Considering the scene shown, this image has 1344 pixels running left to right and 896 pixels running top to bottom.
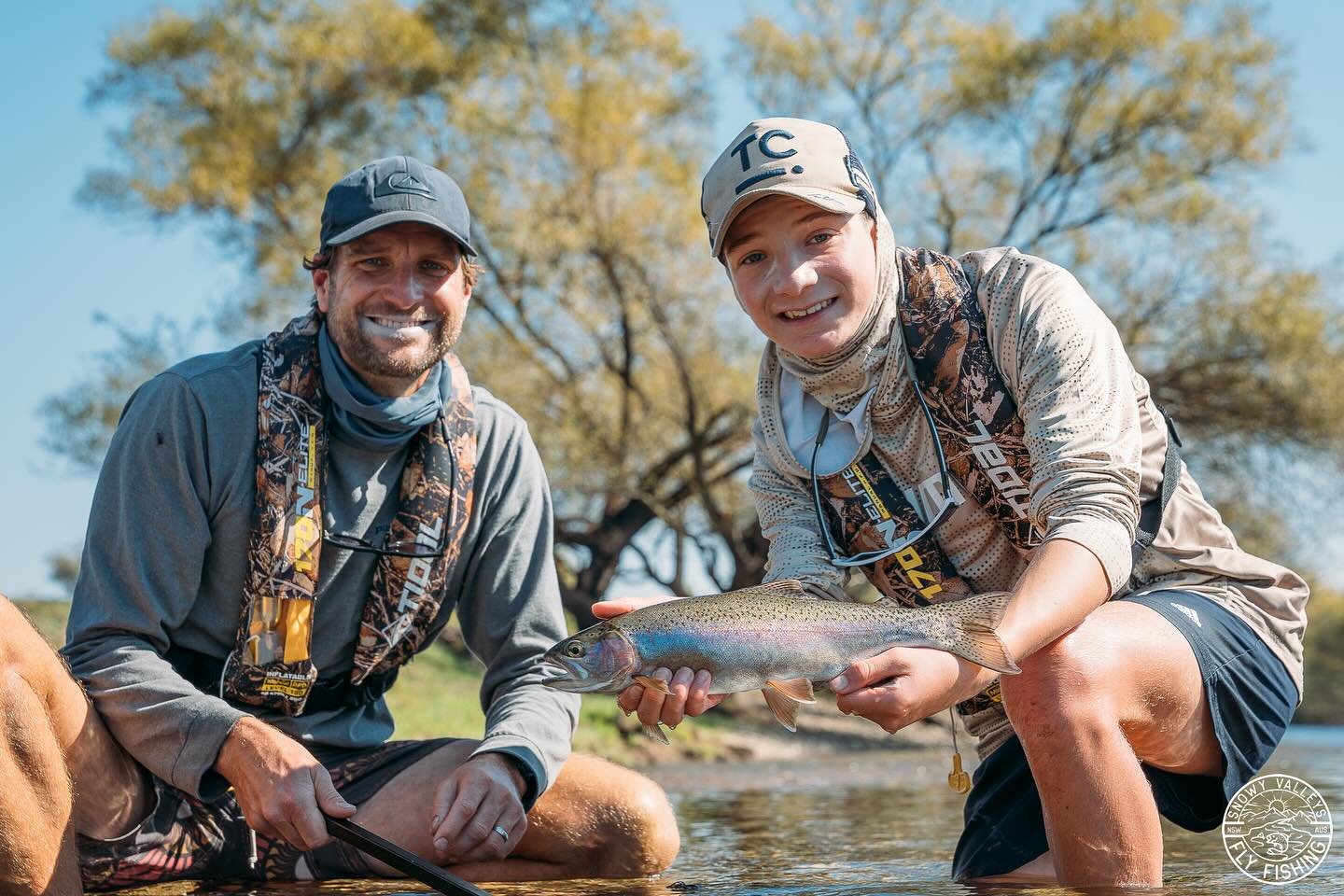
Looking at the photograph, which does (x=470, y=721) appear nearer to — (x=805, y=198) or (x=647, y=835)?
(x=647, y=835)

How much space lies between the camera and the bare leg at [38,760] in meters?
3.43

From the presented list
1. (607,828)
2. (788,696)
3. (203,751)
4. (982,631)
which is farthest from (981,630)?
(203,751)

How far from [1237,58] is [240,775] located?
79.3 ft

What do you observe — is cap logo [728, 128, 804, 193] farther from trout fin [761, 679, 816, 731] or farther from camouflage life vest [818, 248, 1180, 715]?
trout fin [761, 679, 816, 731]

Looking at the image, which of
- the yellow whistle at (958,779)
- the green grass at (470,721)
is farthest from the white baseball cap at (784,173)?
the green grass at (470,721)

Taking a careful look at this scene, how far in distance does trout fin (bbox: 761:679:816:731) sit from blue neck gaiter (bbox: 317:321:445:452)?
1644 millimetres

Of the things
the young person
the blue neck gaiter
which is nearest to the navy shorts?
the young person

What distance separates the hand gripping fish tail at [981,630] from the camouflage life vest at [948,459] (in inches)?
23.6

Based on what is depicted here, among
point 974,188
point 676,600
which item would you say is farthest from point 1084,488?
point 974,188

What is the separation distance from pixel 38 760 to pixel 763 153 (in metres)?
2.50

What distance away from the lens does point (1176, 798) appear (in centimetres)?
399

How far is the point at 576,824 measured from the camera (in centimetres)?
446

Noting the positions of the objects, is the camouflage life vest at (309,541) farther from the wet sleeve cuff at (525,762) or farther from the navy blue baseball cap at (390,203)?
the wet sleeve cuff at (525,762)

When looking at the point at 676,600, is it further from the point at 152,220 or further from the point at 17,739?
the point at 152,220
